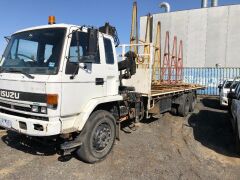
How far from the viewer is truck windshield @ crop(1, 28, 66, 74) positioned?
4535mm

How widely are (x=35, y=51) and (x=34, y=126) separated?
1.43 meters

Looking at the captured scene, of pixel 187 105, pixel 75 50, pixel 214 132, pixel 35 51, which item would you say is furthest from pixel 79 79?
pixel 187 105

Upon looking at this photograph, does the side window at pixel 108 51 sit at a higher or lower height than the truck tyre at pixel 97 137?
higher

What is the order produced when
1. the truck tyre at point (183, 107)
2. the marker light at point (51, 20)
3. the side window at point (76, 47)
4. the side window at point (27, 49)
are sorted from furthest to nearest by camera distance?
the truck tyre at point (183, 107) < the marker light at point (51, 20) < the side window at point (27, 49) < the side window at point (76, 47)

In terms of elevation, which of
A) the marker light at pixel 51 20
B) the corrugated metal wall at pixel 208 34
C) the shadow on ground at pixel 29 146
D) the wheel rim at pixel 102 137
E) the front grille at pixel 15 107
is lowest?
the shadow on ground at pixel 29 146

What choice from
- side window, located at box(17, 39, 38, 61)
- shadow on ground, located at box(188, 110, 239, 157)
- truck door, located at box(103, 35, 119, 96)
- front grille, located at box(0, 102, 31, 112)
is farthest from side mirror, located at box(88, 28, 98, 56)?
shadow on ground, located at box(188, 110, 239, 157)

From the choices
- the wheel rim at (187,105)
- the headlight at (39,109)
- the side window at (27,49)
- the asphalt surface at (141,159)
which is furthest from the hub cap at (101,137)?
the wheel rim at (187,105)

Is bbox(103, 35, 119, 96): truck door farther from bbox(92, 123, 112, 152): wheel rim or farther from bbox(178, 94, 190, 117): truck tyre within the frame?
bbox(178, 94, 190, 117): truck tyre

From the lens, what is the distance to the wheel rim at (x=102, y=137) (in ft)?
16.9

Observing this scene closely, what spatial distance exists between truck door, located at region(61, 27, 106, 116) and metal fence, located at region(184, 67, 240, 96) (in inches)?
690

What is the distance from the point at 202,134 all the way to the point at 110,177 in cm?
415

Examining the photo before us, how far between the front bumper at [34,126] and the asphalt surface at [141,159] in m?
0.79

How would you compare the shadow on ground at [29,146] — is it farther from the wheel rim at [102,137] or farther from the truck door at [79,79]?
the truck door at [79,79]

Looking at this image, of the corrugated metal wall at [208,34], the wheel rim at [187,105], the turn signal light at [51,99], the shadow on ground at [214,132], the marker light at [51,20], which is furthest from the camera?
the corrugated metal wall at [208,34]
